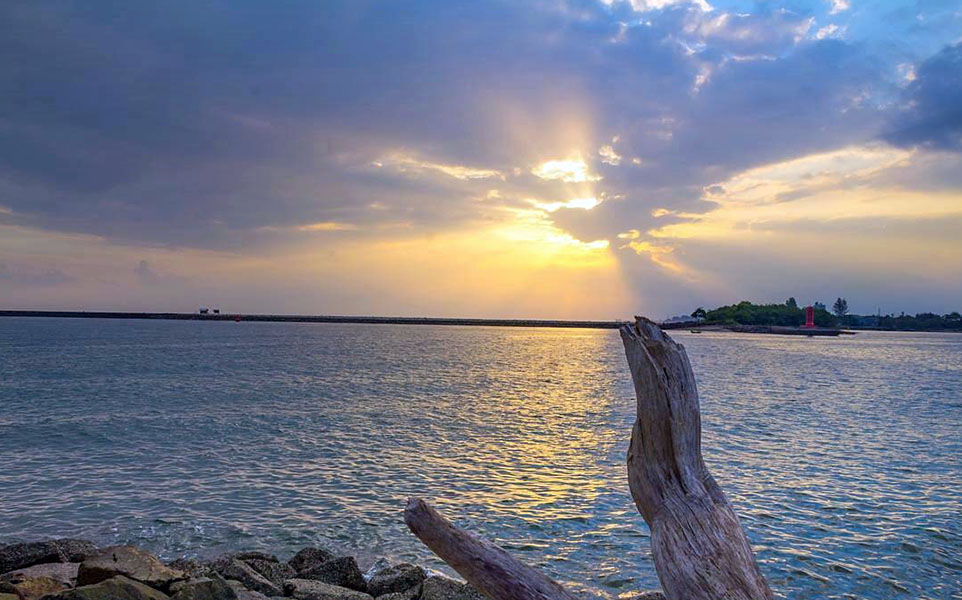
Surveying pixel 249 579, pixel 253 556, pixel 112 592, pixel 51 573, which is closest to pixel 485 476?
pixel 253 556

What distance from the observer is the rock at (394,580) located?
27.1ft

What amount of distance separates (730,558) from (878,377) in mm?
54061

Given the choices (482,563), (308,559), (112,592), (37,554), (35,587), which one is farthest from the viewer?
(308,559)

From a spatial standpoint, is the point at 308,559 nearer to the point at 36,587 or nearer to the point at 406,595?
the point at 406,595

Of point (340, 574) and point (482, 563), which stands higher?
point (482, 563)

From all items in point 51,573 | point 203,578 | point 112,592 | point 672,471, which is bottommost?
point 51,573

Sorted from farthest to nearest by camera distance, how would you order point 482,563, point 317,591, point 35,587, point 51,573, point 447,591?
point 51,573
point 317,591
point 447,591
point 35,587
point 482,563

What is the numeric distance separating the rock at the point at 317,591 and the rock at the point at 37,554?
10.6 feet

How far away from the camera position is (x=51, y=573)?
7887 mm

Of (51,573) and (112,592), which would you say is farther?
(51,573)

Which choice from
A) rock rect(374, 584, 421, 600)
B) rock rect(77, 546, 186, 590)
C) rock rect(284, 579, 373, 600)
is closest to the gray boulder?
rock rect(77, 546, 186, 590)

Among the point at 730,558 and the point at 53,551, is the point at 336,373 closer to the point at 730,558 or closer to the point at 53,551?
the point at 53,551

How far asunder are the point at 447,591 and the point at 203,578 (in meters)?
2.72

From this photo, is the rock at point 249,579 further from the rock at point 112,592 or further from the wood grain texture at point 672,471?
the wood grain texture at point 672,471
